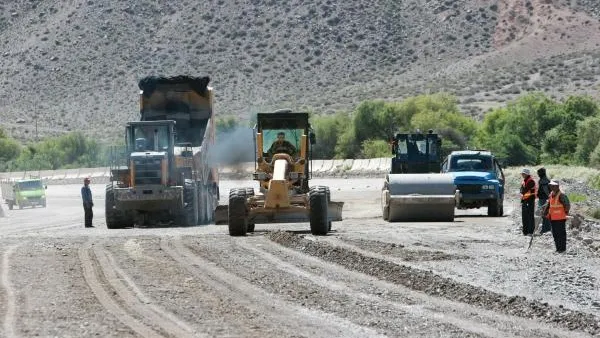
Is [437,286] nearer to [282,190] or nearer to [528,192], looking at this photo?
[528,192]

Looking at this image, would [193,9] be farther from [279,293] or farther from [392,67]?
[279,293]

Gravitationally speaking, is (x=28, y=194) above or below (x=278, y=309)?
above

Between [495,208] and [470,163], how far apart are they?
186 cm

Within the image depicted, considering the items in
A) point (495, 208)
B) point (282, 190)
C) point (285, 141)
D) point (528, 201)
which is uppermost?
point (285, 141)

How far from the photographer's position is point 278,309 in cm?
1691

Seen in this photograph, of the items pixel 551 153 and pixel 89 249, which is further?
pixel 551 153

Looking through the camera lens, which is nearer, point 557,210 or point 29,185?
point 557,210

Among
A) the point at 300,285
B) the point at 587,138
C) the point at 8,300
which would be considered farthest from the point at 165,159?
the point at 587,138

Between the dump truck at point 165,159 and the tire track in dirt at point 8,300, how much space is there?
10.4 m

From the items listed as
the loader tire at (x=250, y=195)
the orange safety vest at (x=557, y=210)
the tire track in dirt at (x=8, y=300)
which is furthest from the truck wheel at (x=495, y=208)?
the tire track in dirt at (x=8, y=300)

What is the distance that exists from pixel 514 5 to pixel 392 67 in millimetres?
15348

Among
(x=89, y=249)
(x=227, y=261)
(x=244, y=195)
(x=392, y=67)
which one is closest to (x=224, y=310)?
(x=227, y=261)

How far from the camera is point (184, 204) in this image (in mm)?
37750

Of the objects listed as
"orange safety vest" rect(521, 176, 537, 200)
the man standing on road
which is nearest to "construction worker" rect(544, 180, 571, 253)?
"orange safety vest" rect(521, 176, 537, 200)
